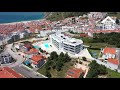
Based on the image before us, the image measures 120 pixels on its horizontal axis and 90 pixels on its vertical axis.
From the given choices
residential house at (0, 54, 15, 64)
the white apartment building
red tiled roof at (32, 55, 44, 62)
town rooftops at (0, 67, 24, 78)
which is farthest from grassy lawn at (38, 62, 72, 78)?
residential house at (0, 54, 15, 64)

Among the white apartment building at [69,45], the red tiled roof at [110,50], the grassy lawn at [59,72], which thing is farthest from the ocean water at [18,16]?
the red tiled roof at [110,50]

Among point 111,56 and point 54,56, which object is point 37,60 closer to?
point 54,56

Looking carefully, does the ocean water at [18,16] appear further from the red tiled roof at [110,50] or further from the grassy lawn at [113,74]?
the grassy lawn at [113,74]

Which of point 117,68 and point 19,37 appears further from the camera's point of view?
point 19,37

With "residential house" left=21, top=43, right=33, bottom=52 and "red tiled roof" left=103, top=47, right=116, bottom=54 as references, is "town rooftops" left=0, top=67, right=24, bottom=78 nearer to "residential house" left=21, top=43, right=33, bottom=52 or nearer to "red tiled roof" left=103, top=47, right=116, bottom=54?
"residential house" left=21, top=43, right=33, bottom=52

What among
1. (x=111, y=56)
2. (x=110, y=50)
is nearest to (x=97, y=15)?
(x=110, y=50)

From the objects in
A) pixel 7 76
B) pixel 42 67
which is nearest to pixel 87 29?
pixel 42 67
